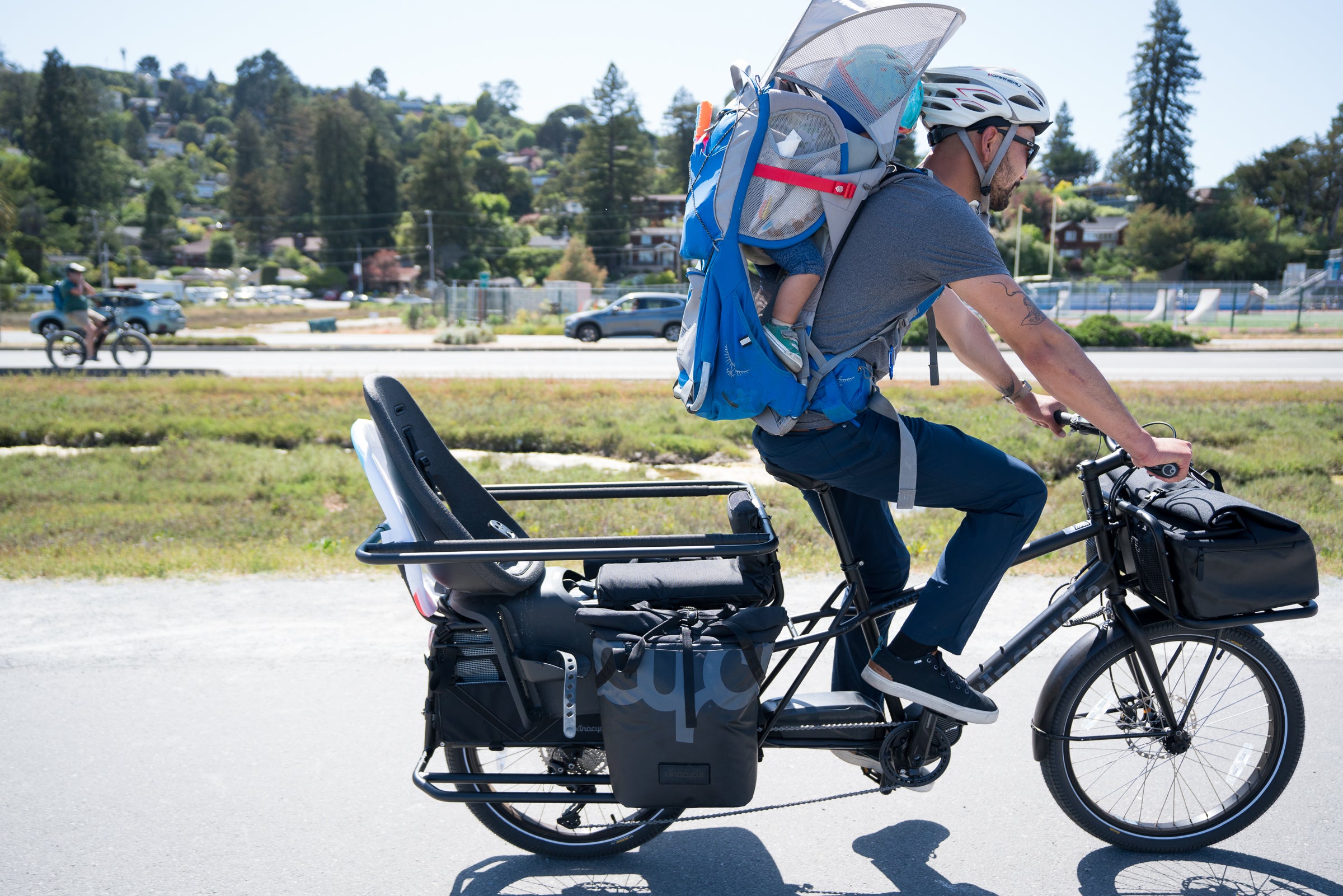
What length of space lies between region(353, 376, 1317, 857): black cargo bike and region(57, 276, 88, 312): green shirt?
19440mm

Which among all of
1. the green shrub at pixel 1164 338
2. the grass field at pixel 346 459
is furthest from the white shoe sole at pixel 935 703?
the green shrub at pixel 1164 338

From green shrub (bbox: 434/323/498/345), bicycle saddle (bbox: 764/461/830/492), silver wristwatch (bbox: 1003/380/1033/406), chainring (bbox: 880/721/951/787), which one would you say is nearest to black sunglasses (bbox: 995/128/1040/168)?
silver wristwatch (bbox: 1003/380/1033/406)

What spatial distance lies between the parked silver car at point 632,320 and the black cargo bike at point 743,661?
28.1 metres

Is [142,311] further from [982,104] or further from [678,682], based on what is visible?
[982,104]

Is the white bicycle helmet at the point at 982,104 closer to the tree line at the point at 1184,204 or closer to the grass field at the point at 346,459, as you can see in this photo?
the grass field at the point at 346,459

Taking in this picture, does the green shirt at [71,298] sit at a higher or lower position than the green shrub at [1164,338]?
higher

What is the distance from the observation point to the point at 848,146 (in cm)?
244

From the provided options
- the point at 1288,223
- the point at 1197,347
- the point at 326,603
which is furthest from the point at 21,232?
the point at 1288,223

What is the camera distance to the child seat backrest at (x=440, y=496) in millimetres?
2646

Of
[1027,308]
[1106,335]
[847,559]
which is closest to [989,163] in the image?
[1027,308]

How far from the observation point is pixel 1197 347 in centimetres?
2756

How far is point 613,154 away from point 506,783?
85.3m

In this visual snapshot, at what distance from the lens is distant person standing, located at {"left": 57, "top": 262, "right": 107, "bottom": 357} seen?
61.8 ft

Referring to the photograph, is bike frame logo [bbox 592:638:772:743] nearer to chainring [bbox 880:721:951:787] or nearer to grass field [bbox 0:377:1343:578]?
chainring [bbox 880:721:951:787]
